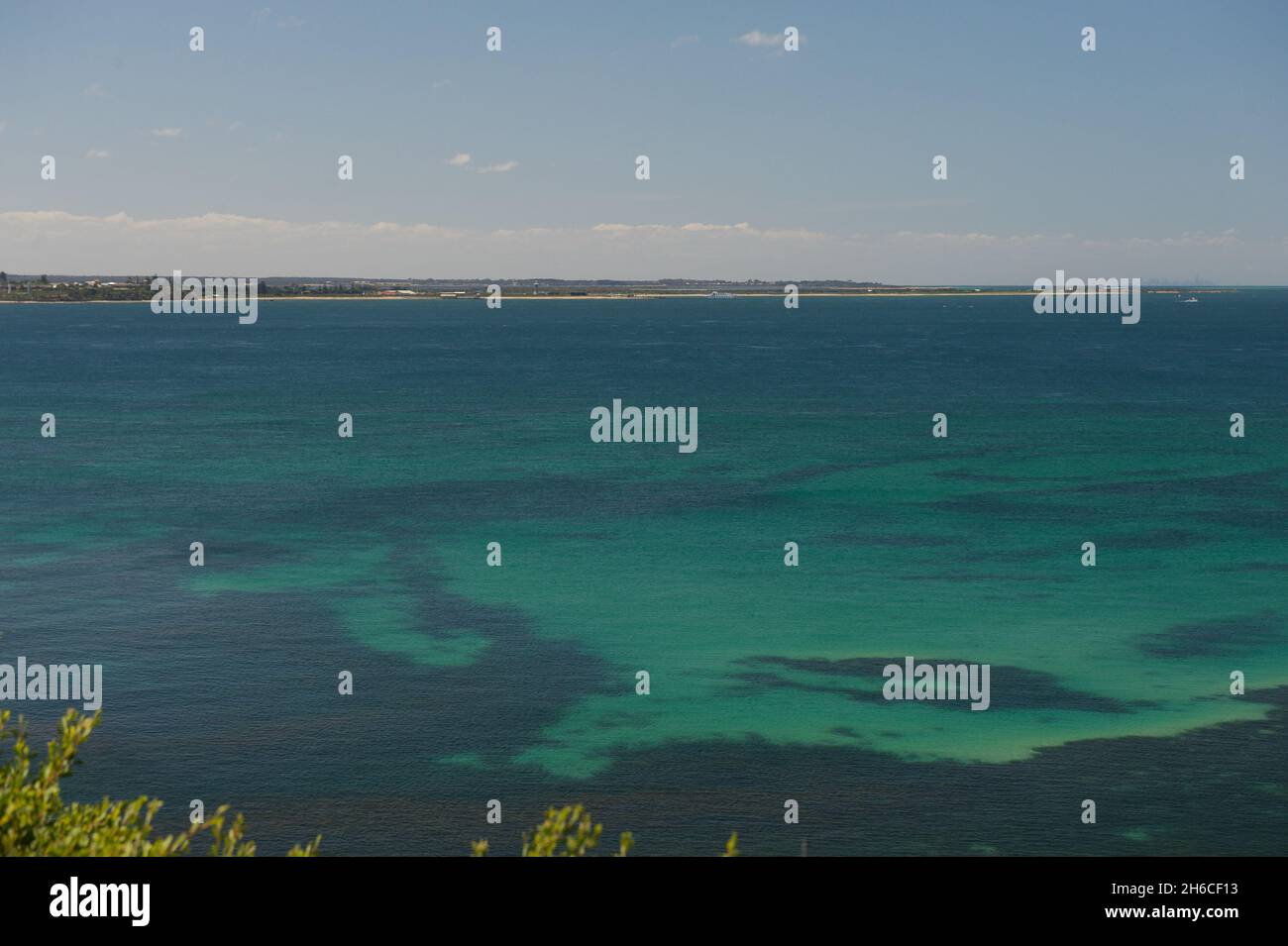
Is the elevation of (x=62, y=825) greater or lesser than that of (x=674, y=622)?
greater

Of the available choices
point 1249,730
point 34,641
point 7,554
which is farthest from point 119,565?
point 1249,730

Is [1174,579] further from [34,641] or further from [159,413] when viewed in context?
[159,413]

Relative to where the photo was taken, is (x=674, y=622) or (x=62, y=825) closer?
(x=62, y=825)

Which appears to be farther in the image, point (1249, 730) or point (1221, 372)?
point (1221, 372)

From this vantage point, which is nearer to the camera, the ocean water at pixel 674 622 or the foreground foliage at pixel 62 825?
the foreground foliage at pixel 62 825

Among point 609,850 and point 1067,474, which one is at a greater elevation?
point 1067,474

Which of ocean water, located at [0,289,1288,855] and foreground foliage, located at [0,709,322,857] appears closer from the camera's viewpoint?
foreground foliage, located at [0,709,322,857]

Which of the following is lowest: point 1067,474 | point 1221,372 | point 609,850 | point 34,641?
point 609,850

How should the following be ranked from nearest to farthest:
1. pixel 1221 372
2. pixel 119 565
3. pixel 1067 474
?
pixel 119 565 → pixel 1067 474 → pixel 1221 372
